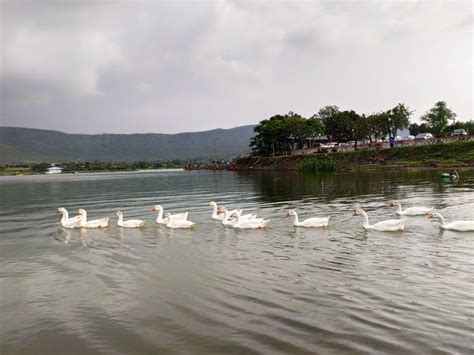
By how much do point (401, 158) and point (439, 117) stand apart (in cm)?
5676

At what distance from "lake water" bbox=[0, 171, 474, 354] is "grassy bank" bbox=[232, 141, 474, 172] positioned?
4854 cm

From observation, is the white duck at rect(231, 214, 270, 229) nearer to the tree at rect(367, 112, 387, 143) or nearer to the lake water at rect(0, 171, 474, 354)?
the lake water at rect(0, 171, 474, 354)

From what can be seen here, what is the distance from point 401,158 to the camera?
75.1 m

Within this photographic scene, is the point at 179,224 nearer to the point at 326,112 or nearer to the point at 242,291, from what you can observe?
the point at 242,291

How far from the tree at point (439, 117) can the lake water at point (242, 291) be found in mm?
111906

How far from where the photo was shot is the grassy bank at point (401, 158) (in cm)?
6456

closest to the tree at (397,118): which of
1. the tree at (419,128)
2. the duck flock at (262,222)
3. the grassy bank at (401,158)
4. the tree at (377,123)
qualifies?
the tree at (377,123)

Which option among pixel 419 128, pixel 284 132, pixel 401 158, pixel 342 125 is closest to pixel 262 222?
pixel 401 158

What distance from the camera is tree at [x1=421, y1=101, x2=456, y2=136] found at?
396ft

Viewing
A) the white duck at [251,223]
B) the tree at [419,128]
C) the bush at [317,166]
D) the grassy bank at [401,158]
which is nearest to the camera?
the white duck at [251,223]

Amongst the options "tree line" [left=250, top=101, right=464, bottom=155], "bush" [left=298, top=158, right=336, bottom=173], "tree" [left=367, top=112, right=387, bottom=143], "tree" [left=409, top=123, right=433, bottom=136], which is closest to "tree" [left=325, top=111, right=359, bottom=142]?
"tree line" [left=250, top=101, right=464, bottom=155]

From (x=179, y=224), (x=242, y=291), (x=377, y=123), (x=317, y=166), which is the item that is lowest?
(x=242, y=291)

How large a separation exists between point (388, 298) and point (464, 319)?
1783 millimetres

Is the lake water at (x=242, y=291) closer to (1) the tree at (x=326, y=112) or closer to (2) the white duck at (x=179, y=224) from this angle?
(2) the white duck at (x=179, y=224)
